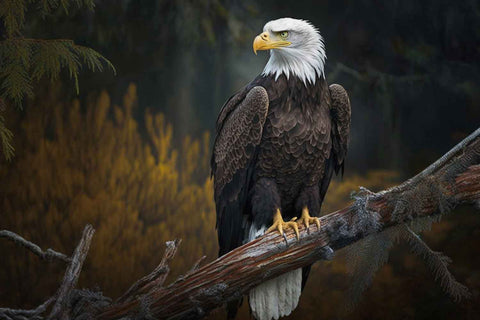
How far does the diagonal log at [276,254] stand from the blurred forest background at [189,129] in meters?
1.39

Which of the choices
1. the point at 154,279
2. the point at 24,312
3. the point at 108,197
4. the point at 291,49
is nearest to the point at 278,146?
the point at 291,49

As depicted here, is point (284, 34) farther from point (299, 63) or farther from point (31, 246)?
point (31, 246)

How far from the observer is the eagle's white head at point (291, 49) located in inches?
122

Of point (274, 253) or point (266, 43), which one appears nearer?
point (274, 253)

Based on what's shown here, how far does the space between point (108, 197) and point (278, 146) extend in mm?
1671

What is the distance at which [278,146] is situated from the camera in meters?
3.04

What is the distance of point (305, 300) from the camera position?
448cm

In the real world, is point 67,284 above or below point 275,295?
above

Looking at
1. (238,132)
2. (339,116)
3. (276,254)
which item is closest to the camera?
(276,254)

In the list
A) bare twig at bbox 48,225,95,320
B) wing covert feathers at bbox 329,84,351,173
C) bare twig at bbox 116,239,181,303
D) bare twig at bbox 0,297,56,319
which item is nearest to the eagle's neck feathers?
wing covert feathers at bbox 329,84,351,173

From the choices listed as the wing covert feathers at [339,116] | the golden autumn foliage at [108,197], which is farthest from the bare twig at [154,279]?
the golden autumn foliage at [108,197]

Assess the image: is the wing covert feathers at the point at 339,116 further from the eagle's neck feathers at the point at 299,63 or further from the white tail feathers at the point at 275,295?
the white tail feathers at the point at 275,295

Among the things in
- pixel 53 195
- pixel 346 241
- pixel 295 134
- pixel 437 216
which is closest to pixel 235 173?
pixel 295 134

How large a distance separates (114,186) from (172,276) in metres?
0.74
